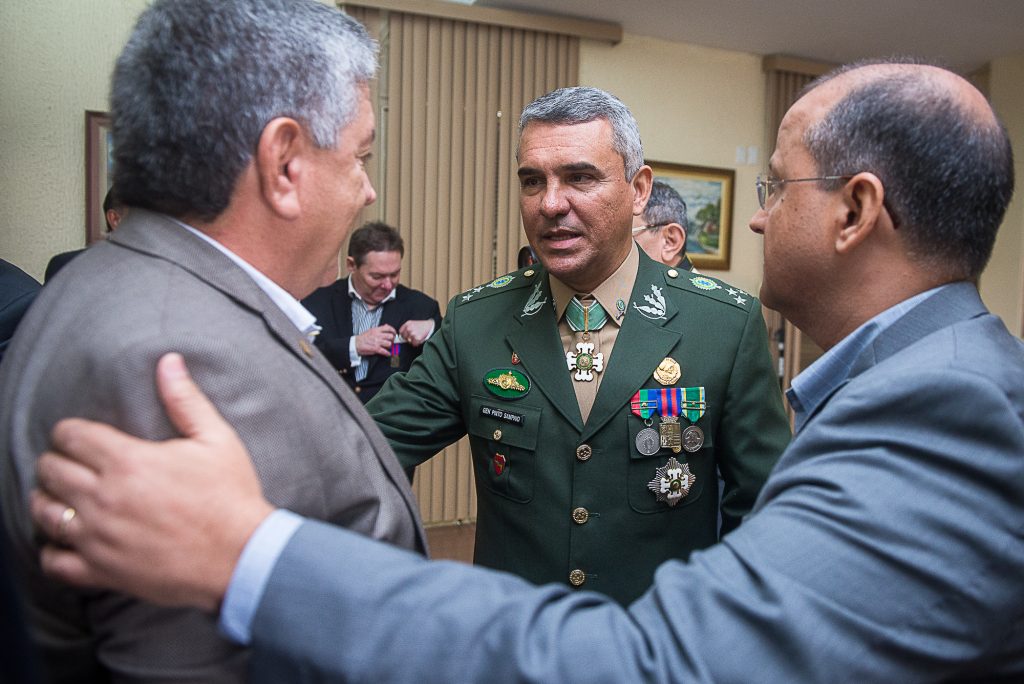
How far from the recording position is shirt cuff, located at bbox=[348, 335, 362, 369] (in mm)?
3986

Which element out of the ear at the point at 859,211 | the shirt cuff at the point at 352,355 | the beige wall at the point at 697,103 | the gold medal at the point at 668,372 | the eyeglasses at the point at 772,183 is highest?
the beige wall at the point at 697,103

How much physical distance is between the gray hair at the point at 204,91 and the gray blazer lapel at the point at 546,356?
97 cm

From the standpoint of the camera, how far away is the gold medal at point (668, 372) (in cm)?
185

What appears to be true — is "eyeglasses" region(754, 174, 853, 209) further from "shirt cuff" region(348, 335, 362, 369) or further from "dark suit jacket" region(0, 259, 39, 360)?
"shirt cuff" region(348, 335, 362, 369)

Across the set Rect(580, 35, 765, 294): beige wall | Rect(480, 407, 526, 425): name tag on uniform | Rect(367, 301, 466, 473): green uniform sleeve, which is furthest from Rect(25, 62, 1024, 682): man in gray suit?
Rect(580, 35, 765, 294): beige wall

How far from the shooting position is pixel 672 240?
11.5ft

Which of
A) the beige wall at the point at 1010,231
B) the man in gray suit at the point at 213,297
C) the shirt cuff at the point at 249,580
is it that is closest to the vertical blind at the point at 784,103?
the beige wall at the point at 1010,231

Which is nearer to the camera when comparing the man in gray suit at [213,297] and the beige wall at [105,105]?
the man in gray suit at [213,297]

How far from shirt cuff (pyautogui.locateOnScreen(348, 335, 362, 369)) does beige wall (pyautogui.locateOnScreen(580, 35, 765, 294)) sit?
2.85 metres

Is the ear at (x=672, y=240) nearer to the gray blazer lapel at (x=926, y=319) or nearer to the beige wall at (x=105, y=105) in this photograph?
the gray blazer lapel at (x=926, y=319)

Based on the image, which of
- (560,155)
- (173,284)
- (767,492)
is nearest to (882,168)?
(767,492)

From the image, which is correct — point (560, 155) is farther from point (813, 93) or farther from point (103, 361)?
point (103, 361)

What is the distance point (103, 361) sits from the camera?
0.84 metres

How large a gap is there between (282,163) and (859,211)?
87cm
